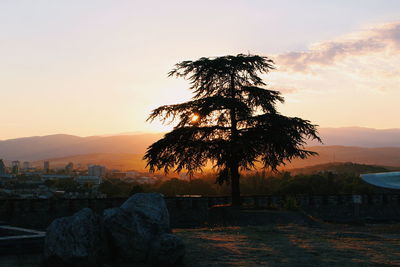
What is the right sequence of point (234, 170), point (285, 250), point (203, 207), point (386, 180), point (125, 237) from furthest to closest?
point (386, 180) → point (234, 170) → point (203, 207) → point (285, 250) → point (125, 237)

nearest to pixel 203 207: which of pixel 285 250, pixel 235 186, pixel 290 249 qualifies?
pixel 235 186

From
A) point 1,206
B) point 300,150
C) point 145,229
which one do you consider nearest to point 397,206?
point 300,150

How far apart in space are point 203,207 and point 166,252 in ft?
62.3

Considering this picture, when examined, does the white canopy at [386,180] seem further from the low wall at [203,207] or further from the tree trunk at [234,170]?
the tree trunk at [234,170]

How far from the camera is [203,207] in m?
30.1

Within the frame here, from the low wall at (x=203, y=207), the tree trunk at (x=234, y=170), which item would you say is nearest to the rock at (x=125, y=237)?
the low wall at (x=203, y=207)

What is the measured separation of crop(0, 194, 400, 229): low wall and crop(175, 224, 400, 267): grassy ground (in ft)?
39.9

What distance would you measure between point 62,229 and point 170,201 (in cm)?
1831

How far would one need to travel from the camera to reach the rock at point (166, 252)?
1126cm

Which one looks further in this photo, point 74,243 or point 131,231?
point 131,231

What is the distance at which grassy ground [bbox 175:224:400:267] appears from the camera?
38.2ft

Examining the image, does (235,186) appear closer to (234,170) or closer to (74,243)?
(234,170)

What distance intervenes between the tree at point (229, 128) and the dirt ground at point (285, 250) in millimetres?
12170

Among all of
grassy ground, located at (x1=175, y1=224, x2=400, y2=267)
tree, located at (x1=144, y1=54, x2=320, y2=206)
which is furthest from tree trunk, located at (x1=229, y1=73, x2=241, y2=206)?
grassy ground, located at (x1=175, y1=224, x2=400, y2=267)
